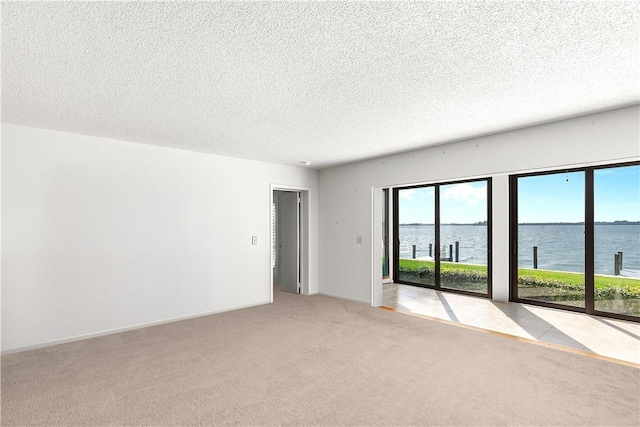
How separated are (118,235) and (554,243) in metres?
6.48

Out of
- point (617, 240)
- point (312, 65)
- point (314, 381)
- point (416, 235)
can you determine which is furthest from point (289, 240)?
point (617, 240)

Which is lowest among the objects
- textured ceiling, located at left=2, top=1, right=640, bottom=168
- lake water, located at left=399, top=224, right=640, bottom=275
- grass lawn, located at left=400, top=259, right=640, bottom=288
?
grass lawn, located at left=400, top=259, right=640, bottom=288

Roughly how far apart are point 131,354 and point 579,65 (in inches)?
191

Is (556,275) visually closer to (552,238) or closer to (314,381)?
(552,238)

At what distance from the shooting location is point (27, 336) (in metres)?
3.75

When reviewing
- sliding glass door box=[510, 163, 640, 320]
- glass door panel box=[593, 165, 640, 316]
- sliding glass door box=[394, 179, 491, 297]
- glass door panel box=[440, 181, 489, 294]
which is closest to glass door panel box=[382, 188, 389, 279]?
sliding glass door box=[394, 179, 491, 297]

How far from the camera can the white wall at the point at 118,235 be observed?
3744 mm

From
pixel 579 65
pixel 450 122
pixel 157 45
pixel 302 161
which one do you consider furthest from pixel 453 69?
pixel 302 161

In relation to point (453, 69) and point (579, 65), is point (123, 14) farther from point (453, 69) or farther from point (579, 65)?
point (579, 65)

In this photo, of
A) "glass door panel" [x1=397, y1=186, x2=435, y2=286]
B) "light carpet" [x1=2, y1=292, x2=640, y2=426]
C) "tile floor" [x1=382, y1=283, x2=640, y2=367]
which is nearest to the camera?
"light carpet" [x1=2, y1=292, x2=640, y2=426]

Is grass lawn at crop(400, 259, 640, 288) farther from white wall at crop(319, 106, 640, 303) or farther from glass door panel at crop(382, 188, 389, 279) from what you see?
glass door panel at crop(382, 188, 389, 279)

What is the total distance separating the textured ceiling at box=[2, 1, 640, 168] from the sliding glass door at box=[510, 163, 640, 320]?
82.0 inches

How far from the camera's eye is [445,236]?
6.90 meters

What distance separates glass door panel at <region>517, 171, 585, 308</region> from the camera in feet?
16.7
